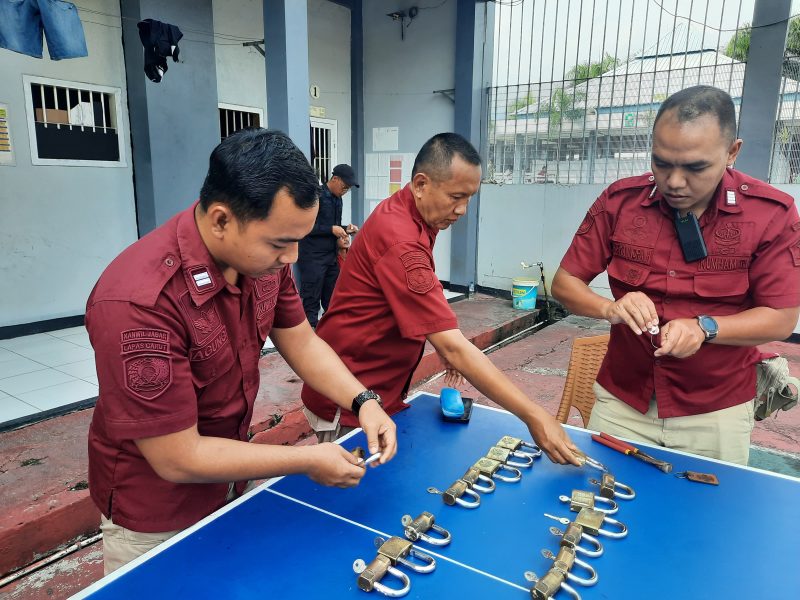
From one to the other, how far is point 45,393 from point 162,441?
11.1 feet

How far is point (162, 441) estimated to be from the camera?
1236mm

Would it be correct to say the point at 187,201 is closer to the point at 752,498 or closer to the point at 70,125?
the point at 70,125

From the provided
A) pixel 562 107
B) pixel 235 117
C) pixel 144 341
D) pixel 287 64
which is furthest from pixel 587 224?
pixel 235 117

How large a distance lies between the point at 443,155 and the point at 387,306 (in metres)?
0.56

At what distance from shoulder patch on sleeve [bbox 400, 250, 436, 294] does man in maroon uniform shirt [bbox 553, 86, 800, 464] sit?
1.88 ft

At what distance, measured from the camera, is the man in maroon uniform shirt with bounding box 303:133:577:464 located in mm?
1768

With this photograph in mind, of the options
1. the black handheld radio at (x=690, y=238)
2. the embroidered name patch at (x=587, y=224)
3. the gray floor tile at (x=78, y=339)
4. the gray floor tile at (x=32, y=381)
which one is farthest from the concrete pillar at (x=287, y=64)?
the black handheld radio at (x=690, y=238)

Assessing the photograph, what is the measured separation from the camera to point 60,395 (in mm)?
3939

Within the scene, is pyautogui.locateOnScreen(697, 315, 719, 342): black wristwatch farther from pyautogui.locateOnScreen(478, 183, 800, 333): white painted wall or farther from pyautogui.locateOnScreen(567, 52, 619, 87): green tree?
pyautogui.locateOnScreen(567, 52, 619, 87): green tree

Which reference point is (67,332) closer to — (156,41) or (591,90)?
(156,41)

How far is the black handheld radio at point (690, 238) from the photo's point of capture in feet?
5.94

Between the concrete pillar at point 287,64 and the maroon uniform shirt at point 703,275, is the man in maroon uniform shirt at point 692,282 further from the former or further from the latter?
the concrete pillar at point 287,64

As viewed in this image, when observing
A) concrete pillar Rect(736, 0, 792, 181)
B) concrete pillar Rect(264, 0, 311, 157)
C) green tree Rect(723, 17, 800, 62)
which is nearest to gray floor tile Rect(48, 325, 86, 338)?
concrete pillar Rect(264, 0, 311, 157)

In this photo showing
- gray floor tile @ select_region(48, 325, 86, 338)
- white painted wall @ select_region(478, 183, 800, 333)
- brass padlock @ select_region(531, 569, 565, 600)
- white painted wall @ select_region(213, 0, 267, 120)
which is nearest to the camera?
brass padlock @ select_region(531, 569, 565, 600)
